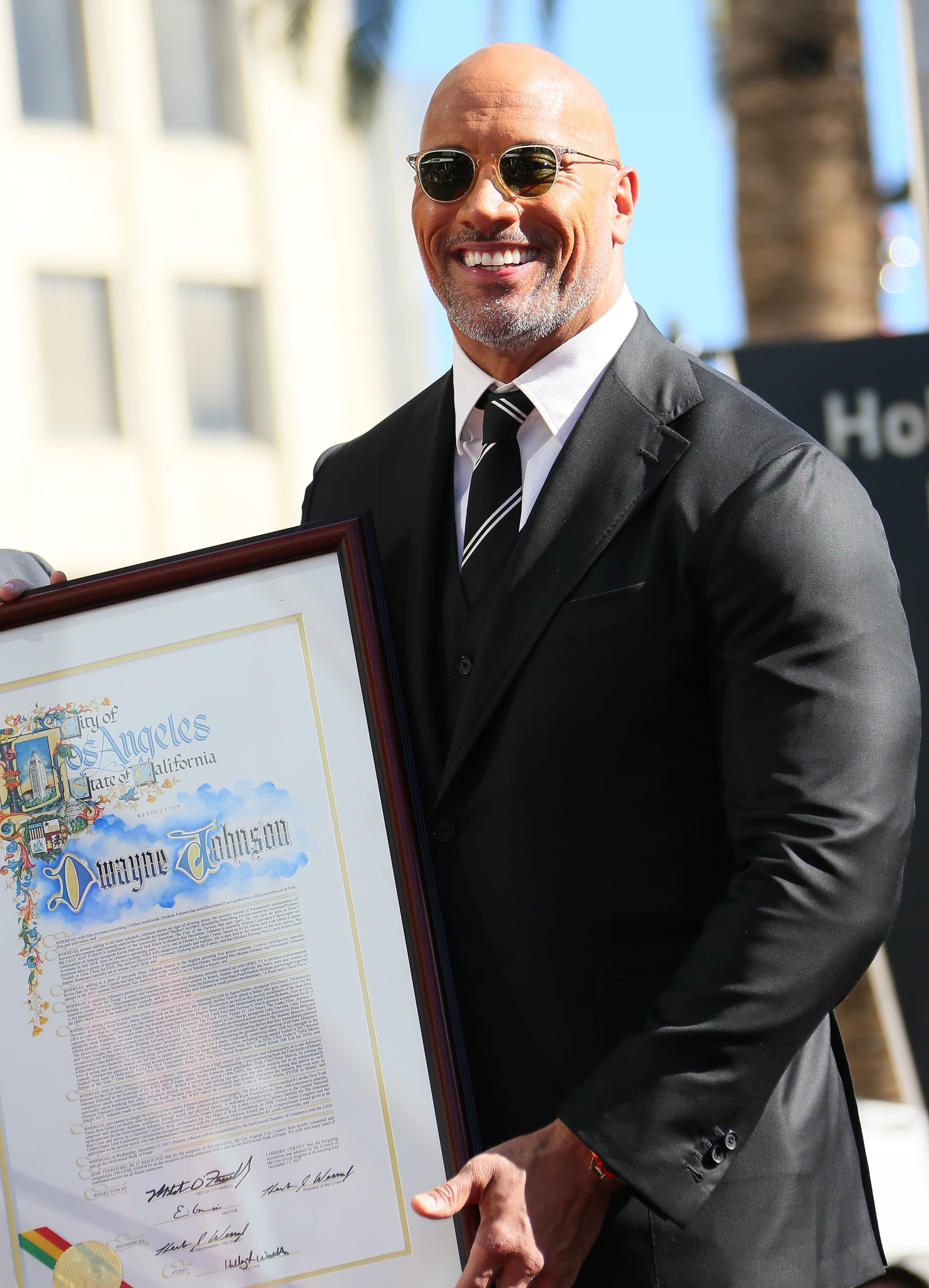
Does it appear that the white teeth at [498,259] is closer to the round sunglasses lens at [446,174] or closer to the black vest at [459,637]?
the round sunglasses lens at [446,174]

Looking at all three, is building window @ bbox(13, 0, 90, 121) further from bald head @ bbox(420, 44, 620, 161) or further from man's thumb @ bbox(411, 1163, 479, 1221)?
man's thumb @ bbox(411, 1163, 479, 1221)

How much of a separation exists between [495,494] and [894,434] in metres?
2.21

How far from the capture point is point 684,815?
2096mm

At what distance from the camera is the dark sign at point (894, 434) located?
4117 mm

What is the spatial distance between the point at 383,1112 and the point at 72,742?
0.77 m

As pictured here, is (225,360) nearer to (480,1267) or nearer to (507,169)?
(507,169)

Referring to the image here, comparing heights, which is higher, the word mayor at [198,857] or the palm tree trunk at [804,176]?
the palm tree trunk at [804,176]

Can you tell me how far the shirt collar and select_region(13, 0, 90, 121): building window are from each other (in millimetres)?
15370

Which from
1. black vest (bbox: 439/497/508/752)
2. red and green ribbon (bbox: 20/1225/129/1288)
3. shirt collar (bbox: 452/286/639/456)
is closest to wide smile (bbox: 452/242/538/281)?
shirt collar (bbox: 452/286/639/456)

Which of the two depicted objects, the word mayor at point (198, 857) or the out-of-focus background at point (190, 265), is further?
the out-of-focus background at point (190, 265)

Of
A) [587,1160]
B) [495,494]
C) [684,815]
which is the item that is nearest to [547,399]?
[495,494]

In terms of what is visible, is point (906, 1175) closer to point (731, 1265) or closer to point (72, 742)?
point (731, 1265)
